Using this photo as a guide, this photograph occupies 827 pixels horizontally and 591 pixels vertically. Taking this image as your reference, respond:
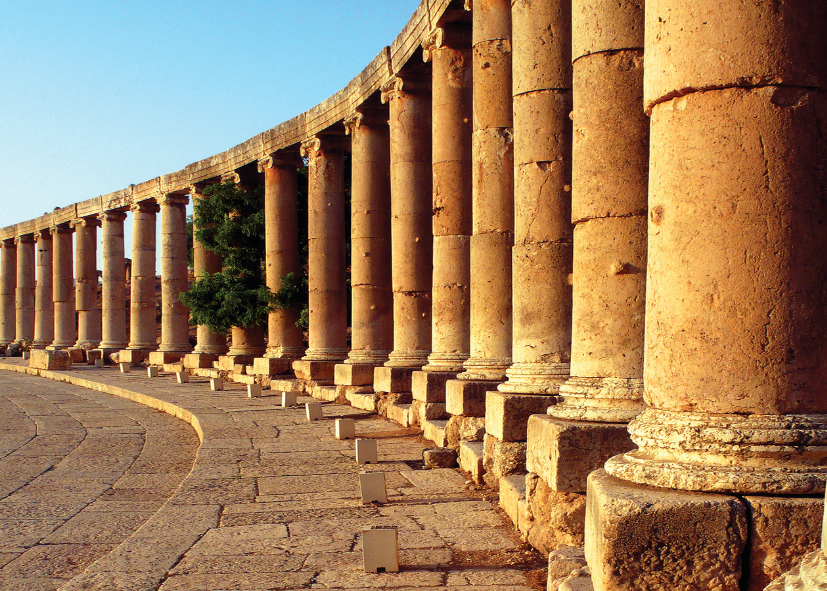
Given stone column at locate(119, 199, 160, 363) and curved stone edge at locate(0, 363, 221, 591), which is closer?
curved stone edge at locate(0, 363, 221, 591)

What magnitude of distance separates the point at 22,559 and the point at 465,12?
30.1 ft

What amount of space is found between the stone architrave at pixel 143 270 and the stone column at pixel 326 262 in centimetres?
1212

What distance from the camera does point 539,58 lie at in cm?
884

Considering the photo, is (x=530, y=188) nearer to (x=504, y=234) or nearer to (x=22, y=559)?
(x=504, y=234)

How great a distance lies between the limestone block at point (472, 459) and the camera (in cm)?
948

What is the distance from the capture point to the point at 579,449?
6.41 meters

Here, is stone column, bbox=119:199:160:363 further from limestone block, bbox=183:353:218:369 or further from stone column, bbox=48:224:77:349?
stone column, bbox=48:224:77:349

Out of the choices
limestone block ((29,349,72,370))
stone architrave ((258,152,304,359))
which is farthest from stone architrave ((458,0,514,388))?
Result: limestone block ((29,349,72,370))

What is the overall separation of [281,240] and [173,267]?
7.77 metres

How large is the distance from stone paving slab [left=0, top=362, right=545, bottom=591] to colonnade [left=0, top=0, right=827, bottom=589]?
51 centimetres

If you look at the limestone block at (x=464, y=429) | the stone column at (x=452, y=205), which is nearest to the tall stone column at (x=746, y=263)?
the limestone block at (x=464, y=429)

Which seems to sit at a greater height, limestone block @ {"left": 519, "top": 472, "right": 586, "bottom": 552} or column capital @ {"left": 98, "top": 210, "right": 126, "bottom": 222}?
column capital @ {"left": 98, "top": 210, "right": 126, "bottom": 222}

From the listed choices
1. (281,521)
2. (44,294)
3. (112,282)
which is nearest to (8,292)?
(44,294)

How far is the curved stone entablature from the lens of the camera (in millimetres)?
14539
